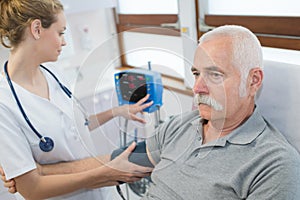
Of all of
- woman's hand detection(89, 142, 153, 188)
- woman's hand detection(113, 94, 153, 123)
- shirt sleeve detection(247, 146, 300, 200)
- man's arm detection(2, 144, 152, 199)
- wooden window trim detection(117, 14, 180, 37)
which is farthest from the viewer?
wooden window trim detection(117, 14, 180, 37)

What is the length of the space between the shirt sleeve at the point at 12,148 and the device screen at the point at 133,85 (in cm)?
48

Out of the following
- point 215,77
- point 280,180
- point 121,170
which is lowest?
point 121,170

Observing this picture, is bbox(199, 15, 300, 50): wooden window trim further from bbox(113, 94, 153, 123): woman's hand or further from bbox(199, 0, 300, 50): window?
bbox(113, 94, 153, 123): woman's hand

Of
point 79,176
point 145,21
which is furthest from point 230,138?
point 145,21

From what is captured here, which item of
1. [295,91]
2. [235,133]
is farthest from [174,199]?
[295,91]

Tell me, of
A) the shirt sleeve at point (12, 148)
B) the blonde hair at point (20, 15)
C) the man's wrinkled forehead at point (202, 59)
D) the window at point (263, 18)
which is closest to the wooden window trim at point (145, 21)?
the window at point (263, 18)

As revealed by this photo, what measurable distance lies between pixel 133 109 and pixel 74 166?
0.36 metres

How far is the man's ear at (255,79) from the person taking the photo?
1.10 metres

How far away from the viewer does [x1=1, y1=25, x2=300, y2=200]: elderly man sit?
995 millimetres

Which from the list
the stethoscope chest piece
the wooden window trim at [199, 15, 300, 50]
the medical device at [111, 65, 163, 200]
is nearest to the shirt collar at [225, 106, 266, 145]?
the medical device at [111, 65, 163, 200]

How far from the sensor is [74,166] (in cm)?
130

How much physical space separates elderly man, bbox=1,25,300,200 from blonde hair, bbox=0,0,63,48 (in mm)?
563

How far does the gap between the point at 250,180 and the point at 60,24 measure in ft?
2.88

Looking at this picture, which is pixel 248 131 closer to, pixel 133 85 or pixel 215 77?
pixel 215 77
